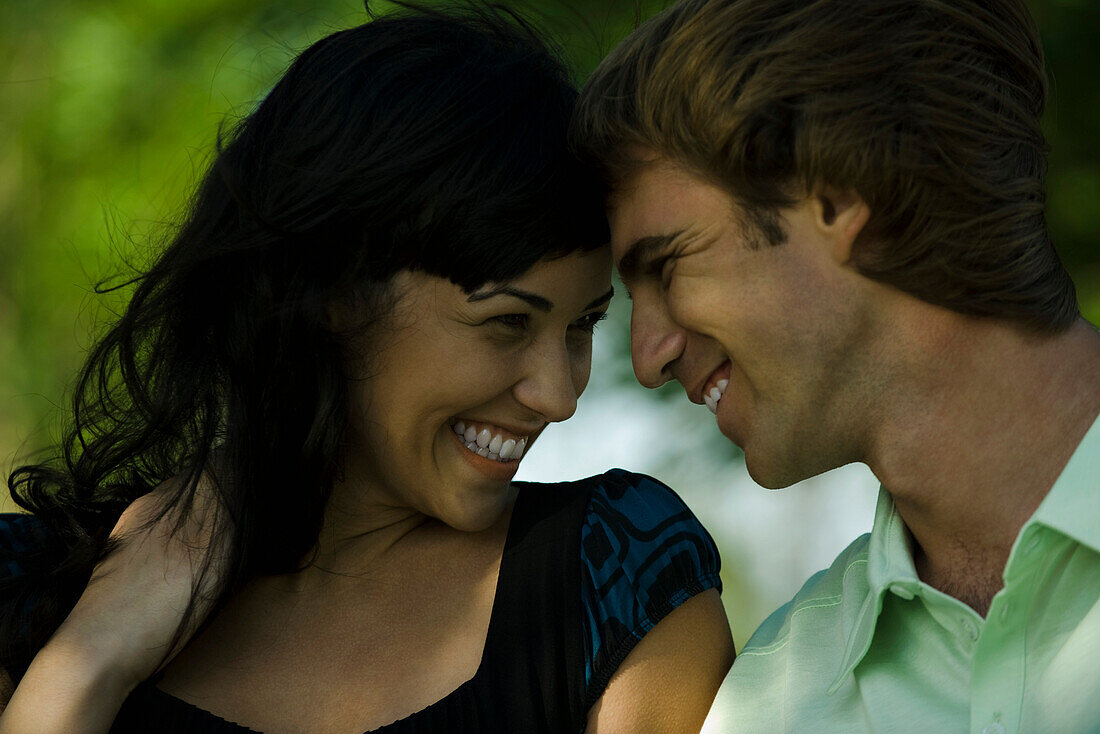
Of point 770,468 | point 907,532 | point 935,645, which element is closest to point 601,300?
point 770,468

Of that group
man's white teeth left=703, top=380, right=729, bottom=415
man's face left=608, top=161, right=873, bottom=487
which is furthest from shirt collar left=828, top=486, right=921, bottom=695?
man's white teeth left=703, top=380, right=729, bottom=415

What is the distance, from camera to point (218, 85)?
13.3ft

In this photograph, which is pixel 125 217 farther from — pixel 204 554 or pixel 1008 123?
pixel 1008 123

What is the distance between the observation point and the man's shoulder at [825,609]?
204 centimetres

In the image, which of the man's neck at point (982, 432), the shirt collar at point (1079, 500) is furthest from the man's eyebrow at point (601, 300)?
the shirt collar at point (1079, 500)

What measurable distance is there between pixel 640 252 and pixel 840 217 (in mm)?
363

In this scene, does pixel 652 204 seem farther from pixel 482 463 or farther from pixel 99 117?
pixel 99 117

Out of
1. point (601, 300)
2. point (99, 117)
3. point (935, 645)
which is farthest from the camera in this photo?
point (99, 117)

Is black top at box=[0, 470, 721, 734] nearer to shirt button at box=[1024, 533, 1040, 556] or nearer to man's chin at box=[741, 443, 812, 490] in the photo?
man's chin at box=[741, 443, 812, 490]

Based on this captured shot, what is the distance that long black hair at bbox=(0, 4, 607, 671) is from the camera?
2.05 meters

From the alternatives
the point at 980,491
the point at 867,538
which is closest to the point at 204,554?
the point at 867,538

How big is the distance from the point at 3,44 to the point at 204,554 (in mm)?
3063

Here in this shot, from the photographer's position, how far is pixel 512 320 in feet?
6.90

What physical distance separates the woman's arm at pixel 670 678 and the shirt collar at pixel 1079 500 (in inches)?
25.3
